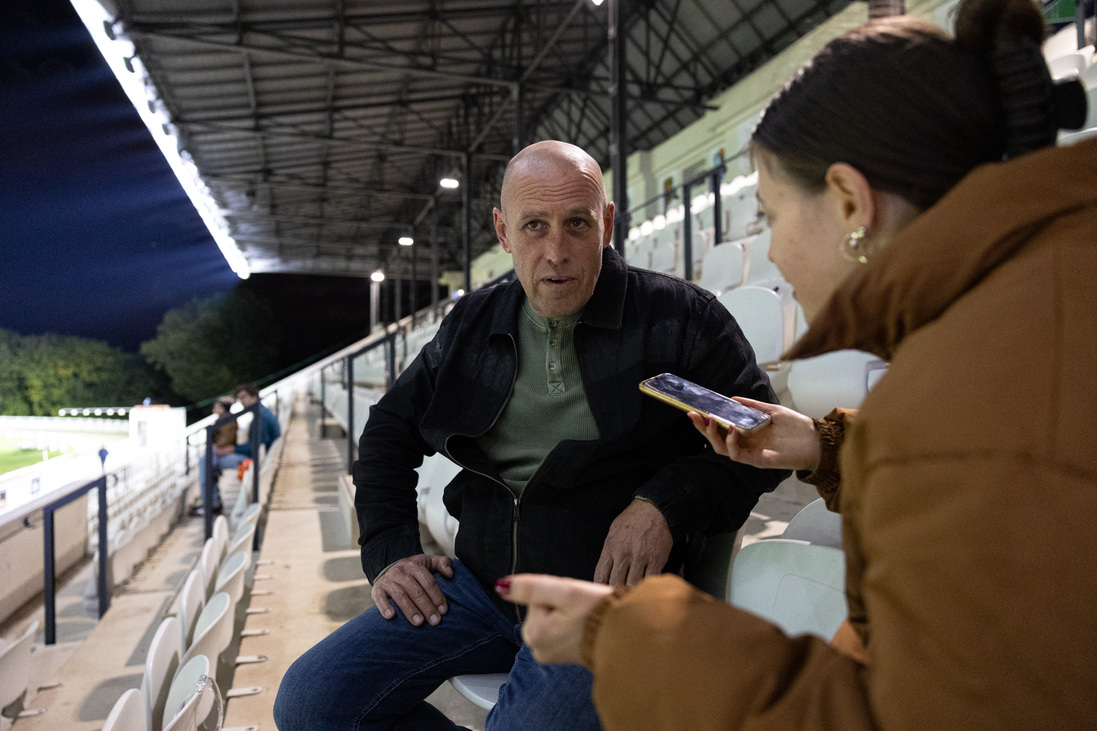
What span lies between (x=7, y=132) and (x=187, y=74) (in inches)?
227

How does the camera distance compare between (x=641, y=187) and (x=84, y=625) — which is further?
(x=641, y=187)

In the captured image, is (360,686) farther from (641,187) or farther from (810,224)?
(641,187)

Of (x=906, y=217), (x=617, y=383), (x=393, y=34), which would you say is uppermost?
(x=393, y=34)

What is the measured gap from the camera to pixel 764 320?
2648 millimetres

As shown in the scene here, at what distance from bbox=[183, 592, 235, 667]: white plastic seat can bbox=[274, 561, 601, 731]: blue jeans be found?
0.52 metres

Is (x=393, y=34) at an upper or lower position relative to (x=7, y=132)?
upper

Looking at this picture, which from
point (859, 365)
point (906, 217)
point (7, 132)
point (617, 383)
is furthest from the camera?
point (7, 132)

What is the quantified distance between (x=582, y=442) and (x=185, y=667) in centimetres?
103

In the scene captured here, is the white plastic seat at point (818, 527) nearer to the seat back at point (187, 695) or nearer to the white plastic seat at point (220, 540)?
the seat back at point (187, 695)

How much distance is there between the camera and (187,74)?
951 centimetres

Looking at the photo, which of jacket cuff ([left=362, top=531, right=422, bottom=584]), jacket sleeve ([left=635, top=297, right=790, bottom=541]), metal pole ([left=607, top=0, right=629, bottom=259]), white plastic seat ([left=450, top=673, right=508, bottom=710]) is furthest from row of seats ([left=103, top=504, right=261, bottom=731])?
metal pole ([left=607, top=0, right=629, bottom=259])

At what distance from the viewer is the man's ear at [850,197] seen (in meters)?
0.58

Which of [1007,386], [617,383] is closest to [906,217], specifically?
[1007,386]

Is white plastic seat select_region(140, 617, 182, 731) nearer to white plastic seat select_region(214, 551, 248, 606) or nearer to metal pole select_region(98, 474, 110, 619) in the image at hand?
white plastic seat select_region(214, 551, 248, 606)
